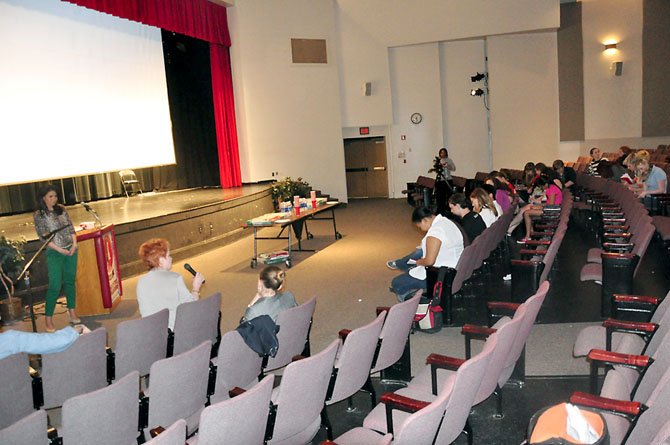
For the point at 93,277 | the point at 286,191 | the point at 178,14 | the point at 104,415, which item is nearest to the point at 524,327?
the point at 104,415

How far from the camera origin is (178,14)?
12766 millimetres

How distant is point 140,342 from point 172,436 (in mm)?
2044

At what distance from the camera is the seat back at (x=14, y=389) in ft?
10.9

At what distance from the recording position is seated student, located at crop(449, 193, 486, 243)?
21.2ft

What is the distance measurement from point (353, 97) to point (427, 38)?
92.7 inches

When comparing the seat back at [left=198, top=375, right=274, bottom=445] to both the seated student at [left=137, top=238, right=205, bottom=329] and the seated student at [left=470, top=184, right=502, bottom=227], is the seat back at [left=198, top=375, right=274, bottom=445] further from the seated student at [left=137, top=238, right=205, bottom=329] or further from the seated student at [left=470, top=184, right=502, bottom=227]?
the seated student at [left=470, top=184, right=502, bottom=227]

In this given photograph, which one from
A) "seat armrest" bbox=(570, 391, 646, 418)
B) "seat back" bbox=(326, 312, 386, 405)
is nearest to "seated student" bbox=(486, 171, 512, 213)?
"seat back" bbox=(326, 312, 386, 405)

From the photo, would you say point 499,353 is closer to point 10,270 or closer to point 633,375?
point 633,375

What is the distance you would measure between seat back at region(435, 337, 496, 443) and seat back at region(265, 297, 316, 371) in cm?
147

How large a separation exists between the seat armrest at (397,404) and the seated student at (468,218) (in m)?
3.73

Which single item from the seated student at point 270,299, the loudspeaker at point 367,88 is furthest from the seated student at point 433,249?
the loudspeaker at point 367,88

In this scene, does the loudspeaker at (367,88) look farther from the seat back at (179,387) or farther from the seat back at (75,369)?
the seat back at (179,387)

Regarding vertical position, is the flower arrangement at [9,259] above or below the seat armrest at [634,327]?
above

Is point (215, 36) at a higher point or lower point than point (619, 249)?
higher
